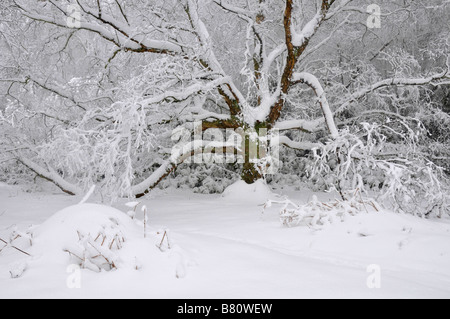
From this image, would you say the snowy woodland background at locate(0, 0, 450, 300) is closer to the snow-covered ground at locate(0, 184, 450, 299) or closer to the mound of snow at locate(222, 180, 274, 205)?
the mound of snow at locate(222, 180, 274, 205)

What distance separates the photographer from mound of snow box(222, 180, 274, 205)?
668cm

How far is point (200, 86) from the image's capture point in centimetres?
598

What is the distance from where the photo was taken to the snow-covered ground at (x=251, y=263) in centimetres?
192

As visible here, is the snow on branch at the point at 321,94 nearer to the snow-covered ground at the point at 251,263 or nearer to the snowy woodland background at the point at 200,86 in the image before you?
the snowy woodland background at the point at 200,86

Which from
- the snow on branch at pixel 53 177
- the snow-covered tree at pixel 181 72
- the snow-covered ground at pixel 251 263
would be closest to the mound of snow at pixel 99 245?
the snow-covered ground at pixel 251 263

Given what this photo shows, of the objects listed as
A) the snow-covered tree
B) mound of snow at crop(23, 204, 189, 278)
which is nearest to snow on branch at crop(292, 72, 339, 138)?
the snow-covered tree

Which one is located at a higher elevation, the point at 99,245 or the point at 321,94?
the point at 321,94

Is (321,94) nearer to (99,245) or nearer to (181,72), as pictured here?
(181,72)

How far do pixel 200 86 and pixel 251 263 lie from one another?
165 inches

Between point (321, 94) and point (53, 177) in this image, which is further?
point (53, 177)

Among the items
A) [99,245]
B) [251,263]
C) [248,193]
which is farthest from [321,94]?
[99,245]

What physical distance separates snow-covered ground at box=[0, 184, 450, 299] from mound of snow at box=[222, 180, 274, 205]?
269 cm

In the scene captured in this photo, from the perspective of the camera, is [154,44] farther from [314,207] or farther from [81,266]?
[81,266]
